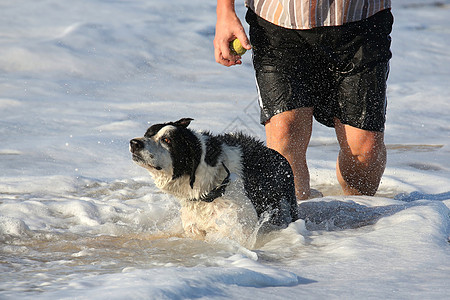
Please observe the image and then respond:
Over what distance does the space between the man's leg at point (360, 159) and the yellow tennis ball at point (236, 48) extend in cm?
126

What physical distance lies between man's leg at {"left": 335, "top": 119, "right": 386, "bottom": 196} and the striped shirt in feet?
2.76

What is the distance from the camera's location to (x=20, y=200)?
4801mm

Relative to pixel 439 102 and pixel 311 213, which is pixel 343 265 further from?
pixel 439 102

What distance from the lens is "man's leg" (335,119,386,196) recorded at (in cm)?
479

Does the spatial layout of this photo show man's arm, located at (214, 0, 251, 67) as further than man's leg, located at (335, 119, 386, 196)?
No

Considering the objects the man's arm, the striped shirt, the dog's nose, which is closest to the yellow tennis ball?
the man's arm

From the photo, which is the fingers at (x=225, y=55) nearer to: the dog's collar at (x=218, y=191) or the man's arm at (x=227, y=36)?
the man's arm at (x=227, y=36)

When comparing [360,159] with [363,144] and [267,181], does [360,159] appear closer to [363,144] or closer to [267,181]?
[363,144]

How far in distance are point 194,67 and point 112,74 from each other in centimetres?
170

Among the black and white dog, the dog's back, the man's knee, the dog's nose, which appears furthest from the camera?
the man's knee

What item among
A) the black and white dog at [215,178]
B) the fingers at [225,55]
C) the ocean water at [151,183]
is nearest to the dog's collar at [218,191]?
the black and white dog at [215,178]

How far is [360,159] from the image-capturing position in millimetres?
4863

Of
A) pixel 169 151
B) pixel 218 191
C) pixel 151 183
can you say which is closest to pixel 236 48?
pixel 169 151

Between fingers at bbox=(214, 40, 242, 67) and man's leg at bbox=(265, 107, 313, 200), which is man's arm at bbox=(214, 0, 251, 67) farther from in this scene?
man's leg at bbox=(265, 107, 313, 200)
